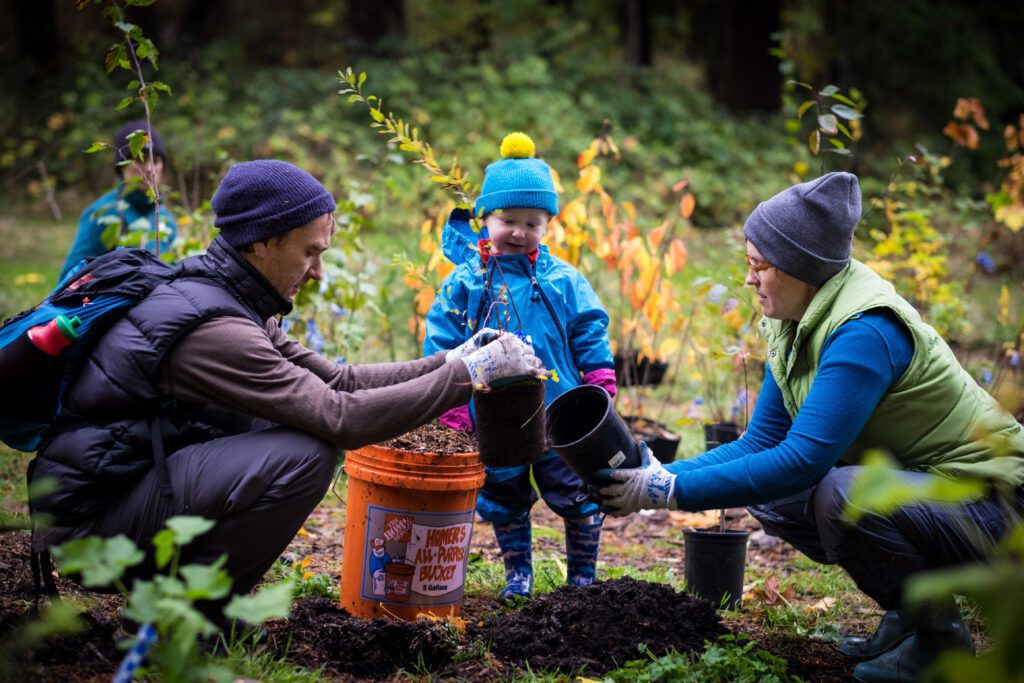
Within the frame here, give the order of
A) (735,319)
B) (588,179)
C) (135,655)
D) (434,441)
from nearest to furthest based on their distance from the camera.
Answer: (135,655) < (434,441) < (588,179) < (735,319)

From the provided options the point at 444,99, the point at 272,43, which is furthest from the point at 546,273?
the point at 272,43

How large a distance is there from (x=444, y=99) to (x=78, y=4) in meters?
11.0

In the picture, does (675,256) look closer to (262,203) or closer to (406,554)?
(406,554)

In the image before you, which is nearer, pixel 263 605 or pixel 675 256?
pixel 263 605

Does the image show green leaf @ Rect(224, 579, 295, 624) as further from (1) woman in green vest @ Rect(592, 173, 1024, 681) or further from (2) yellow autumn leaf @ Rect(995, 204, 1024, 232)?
(2) yellow autumn leaf @ Rect(995, 204, 1024, 232)

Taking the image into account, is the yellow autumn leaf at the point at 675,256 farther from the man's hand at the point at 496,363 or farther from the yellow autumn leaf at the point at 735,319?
the man's hand at the point at 496,363

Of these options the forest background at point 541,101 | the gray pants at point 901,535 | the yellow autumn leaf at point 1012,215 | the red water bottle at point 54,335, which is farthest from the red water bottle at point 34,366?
the forest background at point 541,101

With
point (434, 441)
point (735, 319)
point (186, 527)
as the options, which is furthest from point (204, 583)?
point (735, 319)

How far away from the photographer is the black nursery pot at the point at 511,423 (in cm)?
257

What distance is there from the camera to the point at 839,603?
3.29 m

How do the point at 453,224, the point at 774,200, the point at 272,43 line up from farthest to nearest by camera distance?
the point at 272,43
the point at 453,224
the point at 774,200

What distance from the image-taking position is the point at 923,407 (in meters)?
2.48

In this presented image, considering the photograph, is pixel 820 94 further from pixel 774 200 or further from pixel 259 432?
pixel 259 432

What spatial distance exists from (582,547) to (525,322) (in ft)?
2.60
